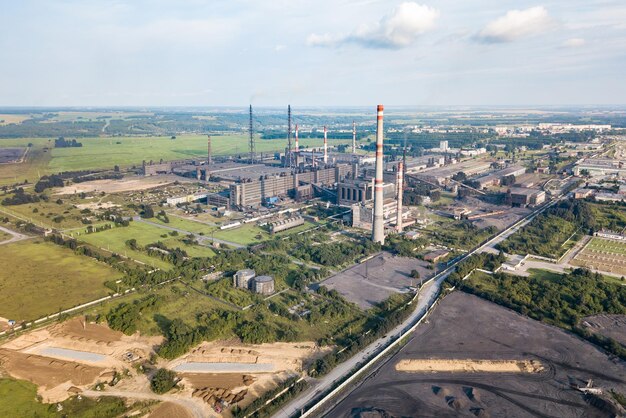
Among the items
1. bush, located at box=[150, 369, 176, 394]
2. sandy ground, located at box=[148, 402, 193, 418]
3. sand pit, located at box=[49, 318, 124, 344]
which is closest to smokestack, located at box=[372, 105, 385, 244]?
sand pit, located at box=[49, 318, 124, 344]

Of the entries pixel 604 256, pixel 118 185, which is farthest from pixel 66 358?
pixel 118 185

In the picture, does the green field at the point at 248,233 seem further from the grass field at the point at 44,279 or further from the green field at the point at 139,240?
the grass field at the point at 44,279

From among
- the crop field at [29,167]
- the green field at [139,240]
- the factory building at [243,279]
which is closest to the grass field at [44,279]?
the green field at [139,240]

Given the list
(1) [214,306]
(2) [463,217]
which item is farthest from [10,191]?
(2) [463,217]

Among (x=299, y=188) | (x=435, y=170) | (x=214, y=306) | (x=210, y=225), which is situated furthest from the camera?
(x=435, y=170)

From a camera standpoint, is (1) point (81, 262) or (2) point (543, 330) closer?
(2) point (543, 330)

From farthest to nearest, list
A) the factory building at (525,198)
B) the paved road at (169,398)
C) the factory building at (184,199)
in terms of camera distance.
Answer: the factory building at (184,199)
the factory building at (525,198)
the paved road at (169,398)

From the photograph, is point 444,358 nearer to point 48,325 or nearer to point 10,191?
point 48,325
